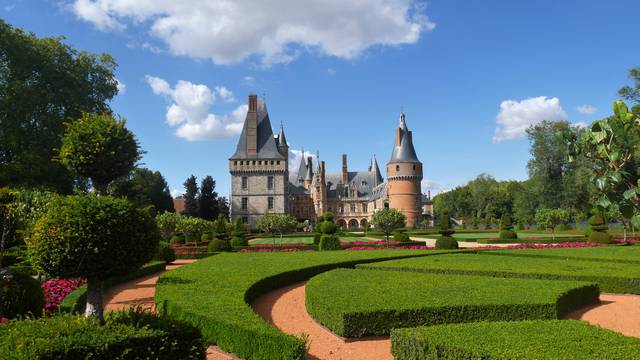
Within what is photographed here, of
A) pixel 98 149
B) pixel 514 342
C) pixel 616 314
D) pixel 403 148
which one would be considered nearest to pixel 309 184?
pixel 403 148

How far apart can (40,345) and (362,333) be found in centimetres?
465

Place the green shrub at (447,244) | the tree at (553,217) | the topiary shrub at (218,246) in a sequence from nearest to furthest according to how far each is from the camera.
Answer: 1. the green shrub at (447,244)
2. the topiary shrub at (218,246)
3. the tree at (553,217)

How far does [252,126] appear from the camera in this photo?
52.4 metres

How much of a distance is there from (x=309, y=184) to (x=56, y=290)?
6937 centimetres

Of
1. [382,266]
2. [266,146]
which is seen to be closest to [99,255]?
[382,266]

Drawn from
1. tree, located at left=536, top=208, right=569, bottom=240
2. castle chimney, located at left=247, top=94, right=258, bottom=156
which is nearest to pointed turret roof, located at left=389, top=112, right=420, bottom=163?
castle chimney, located at left=247, top=94, right=258, bottom=156

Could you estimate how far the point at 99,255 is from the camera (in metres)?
5.59

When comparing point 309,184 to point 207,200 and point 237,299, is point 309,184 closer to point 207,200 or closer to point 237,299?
point 207,200

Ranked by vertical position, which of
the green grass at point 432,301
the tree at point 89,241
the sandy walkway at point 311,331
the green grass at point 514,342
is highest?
the tree at point 89,241

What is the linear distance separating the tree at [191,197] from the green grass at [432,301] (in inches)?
1864

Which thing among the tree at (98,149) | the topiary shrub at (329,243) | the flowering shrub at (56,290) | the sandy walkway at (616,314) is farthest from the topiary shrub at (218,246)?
the sandy walkway at (616,314)

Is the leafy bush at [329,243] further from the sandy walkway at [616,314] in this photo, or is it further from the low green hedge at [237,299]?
the sandy walkway at [616,314]

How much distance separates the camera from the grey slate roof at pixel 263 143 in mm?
52406

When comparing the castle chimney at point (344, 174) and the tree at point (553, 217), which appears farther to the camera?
the castle chimney at point (344, 174)
